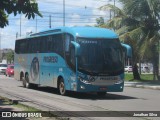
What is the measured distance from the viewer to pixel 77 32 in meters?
20.5

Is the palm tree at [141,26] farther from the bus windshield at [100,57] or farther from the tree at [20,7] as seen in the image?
the tree at [20,7]

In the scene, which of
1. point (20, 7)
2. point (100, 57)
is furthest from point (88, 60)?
point (20, 7)

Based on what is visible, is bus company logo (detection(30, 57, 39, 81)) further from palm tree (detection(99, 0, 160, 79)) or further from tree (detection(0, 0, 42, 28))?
tree (detection(0, 0, 42, 28))

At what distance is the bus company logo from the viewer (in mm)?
26000

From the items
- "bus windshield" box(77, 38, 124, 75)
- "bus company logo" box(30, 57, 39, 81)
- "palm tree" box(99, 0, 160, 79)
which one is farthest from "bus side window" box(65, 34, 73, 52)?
"palm tree" box(99, 0, 160, 79)

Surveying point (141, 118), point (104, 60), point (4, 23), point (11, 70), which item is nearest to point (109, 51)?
point (104, 60)

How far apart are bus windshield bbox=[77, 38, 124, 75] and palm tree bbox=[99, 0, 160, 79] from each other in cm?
1395

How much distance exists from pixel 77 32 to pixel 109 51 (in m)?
1.76

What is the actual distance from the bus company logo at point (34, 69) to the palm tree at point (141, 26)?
10680 millimetres

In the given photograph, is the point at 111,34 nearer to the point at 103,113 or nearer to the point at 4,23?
the point at 103,113

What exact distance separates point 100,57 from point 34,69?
7.50 meters

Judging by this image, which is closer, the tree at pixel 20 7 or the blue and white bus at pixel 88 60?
the tree at pixel 20 7

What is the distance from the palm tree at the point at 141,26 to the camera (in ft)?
113

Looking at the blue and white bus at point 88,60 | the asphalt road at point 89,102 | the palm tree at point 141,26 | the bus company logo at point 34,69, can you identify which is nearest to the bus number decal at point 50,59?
the blue and white bus at point 88,60
